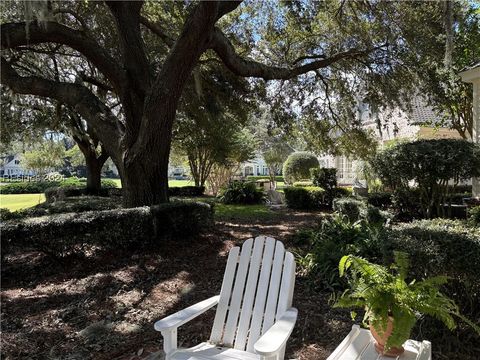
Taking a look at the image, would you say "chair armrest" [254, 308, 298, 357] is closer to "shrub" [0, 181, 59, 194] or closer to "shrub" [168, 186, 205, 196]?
"shrub" [168, 186, 205, 196]

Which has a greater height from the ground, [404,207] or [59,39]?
[59,39]

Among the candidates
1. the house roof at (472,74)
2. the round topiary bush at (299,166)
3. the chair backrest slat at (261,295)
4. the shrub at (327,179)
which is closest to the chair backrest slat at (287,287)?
the chair backrest slat at (261,295)

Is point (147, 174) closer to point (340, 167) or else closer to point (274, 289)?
point (274, 289)

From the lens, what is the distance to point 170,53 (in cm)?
582

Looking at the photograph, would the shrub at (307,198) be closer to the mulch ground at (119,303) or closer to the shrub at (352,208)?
the shrub at (352,208)

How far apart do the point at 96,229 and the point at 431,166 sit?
18.1 feet

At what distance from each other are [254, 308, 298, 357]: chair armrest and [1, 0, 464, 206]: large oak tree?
14.7 ft

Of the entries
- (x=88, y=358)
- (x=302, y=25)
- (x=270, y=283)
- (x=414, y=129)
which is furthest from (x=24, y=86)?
(x=414, y=129)

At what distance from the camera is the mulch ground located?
9.55ft

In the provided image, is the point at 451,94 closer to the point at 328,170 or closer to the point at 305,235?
the point at 328,170

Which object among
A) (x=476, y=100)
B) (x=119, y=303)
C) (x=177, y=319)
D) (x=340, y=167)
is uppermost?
(x=476, y=100)

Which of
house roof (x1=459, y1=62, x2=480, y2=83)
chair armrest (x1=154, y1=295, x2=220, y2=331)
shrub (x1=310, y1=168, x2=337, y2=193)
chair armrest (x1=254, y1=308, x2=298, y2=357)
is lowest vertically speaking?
chair armrest (x1=154, y1=295, x2=220, y2=331)

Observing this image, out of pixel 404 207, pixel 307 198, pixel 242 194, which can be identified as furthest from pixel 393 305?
pixel 242 194

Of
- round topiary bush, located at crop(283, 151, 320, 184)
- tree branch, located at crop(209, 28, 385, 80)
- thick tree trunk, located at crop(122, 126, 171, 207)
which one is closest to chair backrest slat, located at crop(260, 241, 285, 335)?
thick tree trunk, located at crop(122, 126, 171, 207)
